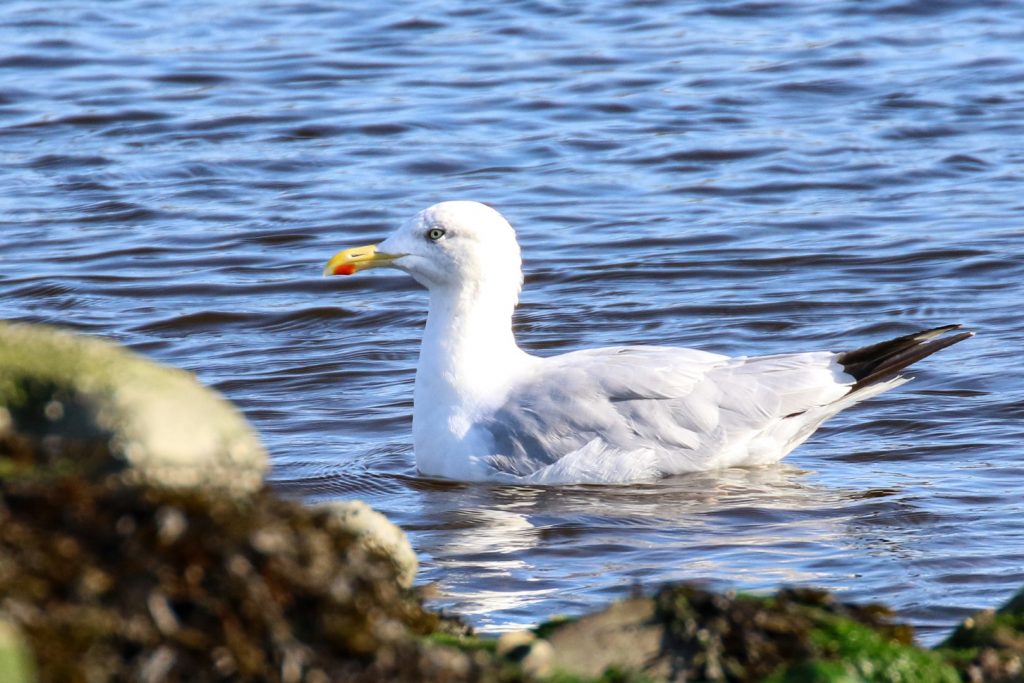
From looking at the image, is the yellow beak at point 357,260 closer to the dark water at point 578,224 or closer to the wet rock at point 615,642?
the dark water at point 578,224

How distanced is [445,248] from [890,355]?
2.03m

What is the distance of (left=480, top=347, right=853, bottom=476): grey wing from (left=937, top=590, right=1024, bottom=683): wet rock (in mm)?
2856

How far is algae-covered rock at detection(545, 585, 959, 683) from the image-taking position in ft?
11.4

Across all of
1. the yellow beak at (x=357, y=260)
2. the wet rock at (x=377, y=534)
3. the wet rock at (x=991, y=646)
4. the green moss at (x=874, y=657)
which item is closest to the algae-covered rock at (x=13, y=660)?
the wet rock at (x=377, y=534)

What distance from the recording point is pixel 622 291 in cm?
974

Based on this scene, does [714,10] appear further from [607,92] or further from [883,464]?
[883,464]

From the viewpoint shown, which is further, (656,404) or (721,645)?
(656,404)

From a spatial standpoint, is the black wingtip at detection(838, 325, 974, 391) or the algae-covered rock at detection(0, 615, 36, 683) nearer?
the algae-covered rock at detection(0, 615, 36, 683)

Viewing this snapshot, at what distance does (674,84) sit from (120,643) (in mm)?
11850

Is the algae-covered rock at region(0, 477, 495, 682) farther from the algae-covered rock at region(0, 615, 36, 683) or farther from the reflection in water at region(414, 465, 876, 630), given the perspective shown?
the reflection in water at region(414, 465, 876, 630)

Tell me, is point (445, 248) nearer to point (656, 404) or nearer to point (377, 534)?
point (656, 404)

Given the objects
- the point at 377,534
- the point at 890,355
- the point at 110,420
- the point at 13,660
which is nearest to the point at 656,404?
the point at 890,355

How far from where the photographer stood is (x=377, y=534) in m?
4.24

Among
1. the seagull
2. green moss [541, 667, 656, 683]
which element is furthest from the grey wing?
green moss [541, 667, 656, 683]
